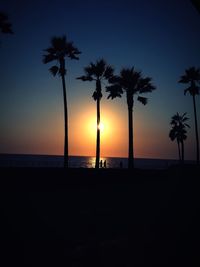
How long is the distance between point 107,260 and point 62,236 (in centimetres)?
272

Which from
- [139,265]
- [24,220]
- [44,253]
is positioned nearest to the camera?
→ [139,265]

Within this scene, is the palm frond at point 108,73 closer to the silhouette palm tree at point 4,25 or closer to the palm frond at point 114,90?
the palm frond at point 114,90

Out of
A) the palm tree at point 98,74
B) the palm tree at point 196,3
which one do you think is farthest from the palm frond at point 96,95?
the palm tree at point 196,3

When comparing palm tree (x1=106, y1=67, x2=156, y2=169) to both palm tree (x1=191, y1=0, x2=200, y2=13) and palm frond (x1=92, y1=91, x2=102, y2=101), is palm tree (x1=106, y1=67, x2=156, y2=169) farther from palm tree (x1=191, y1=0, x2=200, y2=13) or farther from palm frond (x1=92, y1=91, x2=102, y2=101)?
palm tree (x1=191, y1=0, x2=200, y2=13)

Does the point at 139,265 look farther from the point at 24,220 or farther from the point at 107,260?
the point at 24,220

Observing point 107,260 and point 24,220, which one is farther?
point 24,220

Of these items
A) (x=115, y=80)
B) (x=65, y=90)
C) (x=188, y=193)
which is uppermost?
(x=115, y=80)

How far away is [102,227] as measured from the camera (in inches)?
399

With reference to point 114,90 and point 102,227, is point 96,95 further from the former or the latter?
point 102,227

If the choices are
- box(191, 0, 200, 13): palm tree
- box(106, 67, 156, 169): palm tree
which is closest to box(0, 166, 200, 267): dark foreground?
box(191, 0, 200, 13): palm tree

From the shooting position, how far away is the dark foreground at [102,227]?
673 centimetres

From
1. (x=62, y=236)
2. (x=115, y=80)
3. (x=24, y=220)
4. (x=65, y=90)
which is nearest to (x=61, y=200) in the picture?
(x=24, y=220)

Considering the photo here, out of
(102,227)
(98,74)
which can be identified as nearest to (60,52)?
(98,74)

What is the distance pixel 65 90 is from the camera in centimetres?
2778
